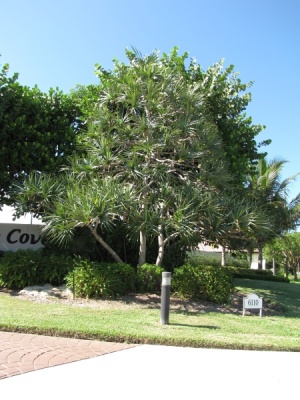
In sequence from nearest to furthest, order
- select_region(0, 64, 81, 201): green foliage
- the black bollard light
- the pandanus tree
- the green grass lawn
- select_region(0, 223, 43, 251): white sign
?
the green grass lawn → the black bollard light → the pandanus tree → select_region(0, 64, 81, 201): green foliage → select_region(0, 223, 43, 251): white sign

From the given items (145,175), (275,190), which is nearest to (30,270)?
(145,175)

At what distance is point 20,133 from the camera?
43.5ft

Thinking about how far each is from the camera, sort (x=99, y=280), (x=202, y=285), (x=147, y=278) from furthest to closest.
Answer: (x=147, y=278), (x=202, y=285), (x=99, y=280)

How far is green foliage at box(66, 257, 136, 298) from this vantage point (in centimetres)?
1000

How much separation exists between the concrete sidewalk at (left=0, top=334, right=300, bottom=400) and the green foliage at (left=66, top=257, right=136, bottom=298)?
4053 millimetres

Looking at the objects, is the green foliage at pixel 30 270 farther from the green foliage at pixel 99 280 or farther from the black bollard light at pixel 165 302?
the black bollard light at pixel 165 302

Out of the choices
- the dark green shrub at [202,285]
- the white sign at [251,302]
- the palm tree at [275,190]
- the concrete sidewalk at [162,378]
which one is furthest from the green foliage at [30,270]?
the palm tree at [275,190]

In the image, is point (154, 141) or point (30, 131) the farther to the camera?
point (30, 131)

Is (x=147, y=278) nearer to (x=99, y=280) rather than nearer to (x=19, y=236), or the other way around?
(x=99, y=280)

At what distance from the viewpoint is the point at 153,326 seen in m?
7.43

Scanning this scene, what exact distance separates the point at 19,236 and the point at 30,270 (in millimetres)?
4121

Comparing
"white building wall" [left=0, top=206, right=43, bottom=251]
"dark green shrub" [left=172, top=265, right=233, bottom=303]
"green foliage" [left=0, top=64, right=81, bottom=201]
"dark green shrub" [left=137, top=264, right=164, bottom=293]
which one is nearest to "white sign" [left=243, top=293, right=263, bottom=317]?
"dark green shrub" [left=172, top=265, right=233, bottom=303]

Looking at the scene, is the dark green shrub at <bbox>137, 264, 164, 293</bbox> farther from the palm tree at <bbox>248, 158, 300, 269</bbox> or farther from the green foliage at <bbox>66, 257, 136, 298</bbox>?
the palm tree at <bbox>248, 158, 300, 269</bbox>

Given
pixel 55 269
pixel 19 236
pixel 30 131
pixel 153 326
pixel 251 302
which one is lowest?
pixel 153 326
